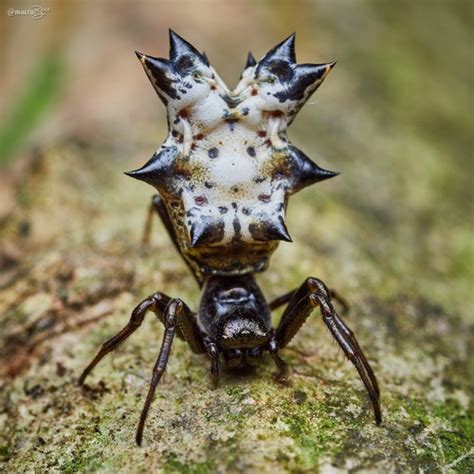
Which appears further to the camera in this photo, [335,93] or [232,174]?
[335,93]

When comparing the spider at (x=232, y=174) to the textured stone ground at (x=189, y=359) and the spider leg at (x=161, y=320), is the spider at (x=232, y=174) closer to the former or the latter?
the spider leg at (x=161, y=320)

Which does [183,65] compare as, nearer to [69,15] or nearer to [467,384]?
[467,384]

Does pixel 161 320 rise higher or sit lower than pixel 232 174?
lower

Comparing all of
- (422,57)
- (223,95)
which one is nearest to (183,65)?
(223,95)

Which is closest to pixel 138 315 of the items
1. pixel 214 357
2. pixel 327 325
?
pixel 214 357

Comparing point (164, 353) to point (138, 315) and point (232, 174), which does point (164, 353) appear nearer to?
point (138, 315)

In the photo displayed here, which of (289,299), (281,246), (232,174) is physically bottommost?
(289,299)
